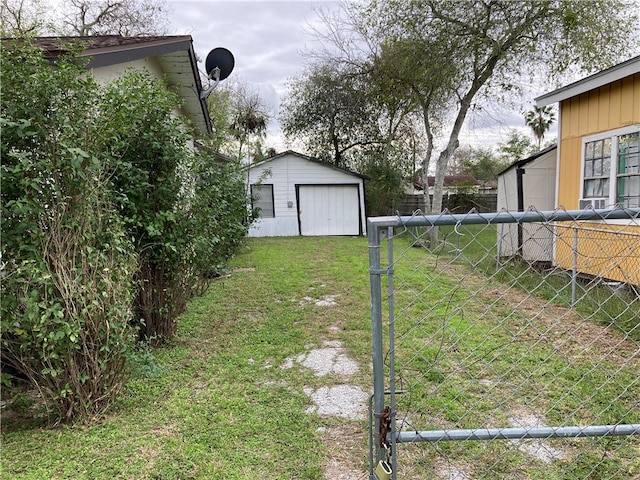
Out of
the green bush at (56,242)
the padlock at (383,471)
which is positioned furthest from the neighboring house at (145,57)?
the padlock at (383,471)

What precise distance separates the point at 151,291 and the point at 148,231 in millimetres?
729

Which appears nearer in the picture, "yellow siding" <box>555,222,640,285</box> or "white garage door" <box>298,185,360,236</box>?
"yellow siding" <box>555,222,640,285</box>

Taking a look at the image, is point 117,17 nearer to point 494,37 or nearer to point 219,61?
point 219,61

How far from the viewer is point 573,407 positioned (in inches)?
109

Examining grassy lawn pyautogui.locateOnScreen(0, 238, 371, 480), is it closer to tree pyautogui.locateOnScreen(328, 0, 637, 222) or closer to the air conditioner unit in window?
the air conditioner unit in window

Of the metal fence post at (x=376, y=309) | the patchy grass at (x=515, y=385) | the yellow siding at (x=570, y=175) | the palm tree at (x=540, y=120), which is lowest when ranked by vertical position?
the patchy grass at (x=515, y=385)

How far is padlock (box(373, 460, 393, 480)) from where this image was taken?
148 centimetres

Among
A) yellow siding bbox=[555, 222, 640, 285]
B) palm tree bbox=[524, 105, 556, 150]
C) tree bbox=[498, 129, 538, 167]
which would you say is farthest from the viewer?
tree bbox=[498, 129, 538, 167]

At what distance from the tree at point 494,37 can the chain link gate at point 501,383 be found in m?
6.95

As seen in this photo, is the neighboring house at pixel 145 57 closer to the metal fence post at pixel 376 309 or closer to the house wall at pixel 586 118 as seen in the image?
the metal fence post at pixel 376 309

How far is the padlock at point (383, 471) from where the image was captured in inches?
58.2

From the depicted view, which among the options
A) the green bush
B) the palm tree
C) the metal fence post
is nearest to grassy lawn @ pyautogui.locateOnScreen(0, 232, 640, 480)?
the green bush

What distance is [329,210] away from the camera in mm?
14773

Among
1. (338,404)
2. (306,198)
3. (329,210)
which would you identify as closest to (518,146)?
(329,210)
